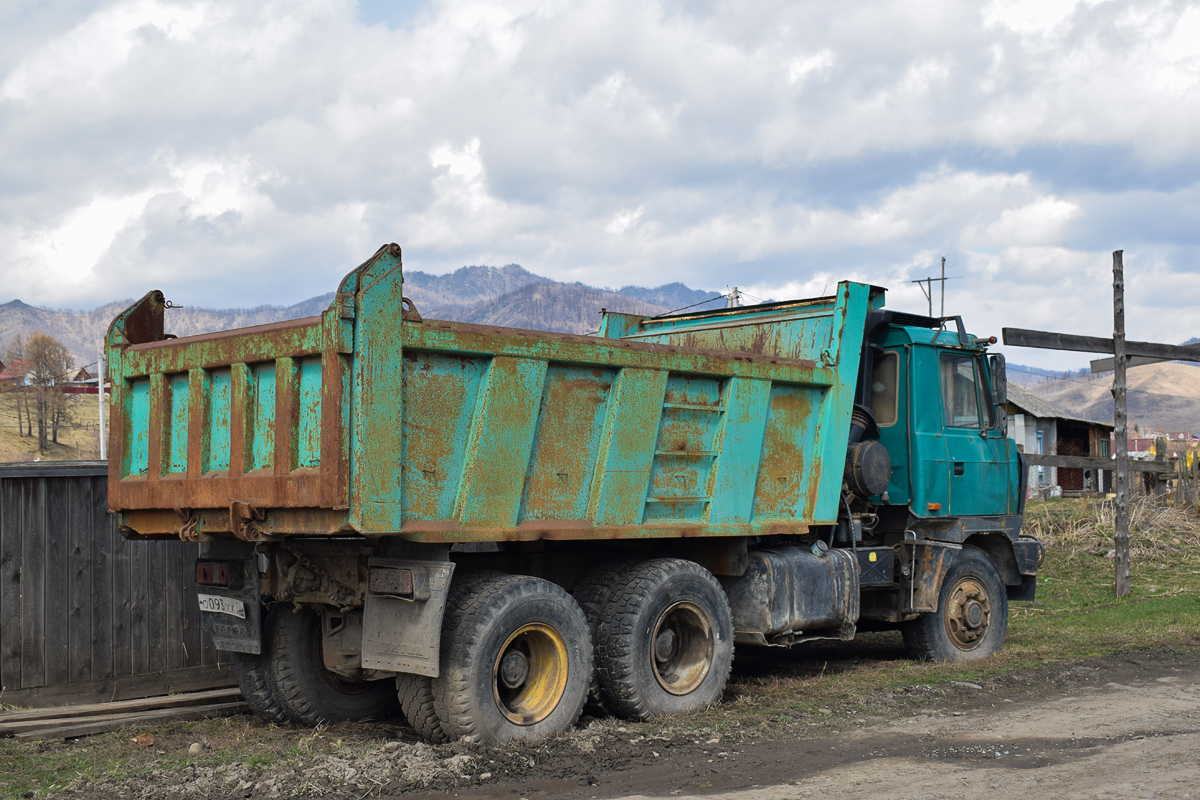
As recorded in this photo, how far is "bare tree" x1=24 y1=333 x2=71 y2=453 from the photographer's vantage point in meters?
46.4

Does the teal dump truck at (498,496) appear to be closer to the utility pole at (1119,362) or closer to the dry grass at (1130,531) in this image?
the utility pole at (1119,362)

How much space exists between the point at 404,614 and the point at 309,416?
1.18 meters

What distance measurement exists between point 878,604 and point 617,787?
179 inches

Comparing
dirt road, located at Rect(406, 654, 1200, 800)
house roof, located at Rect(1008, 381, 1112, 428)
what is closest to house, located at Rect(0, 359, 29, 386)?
house roof, located at Rect(1008, 381, 1112, 428)

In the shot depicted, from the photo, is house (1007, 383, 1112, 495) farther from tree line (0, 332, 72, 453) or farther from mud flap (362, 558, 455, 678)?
tree line (0, 332, 72, 453)

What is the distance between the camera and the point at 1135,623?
36.0 feet

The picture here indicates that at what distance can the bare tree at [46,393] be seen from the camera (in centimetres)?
4644

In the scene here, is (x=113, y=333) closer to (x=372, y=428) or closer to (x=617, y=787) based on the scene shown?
(x=372, y=428)

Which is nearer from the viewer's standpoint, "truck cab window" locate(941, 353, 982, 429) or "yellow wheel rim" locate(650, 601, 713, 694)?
"yellow wheel rim" locate(650, 601, 713, 694)

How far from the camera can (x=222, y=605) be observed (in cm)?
659

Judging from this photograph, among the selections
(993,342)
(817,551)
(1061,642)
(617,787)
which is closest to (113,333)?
(617,787)

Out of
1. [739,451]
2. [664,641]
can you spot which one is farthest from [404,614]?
[739,451]

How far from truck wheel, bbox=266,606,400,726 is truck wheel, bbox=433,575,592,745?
1.35 metres

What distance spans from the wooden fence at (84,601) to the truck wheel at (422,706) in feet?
9.30
